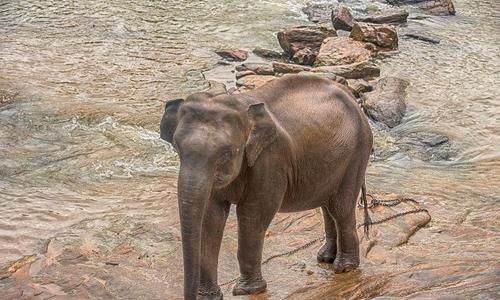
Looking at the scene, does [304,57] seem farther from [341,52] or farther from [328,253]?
[328,253]

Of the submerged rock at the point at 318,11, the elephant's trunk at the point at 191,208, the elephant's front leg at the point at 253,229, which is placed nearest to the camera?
the elephant's trunk at the point at 191,208

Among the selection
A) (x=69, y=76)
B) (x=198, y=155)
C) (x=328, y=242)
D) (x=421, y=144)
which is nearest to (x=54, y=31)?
(x=69, y=76)

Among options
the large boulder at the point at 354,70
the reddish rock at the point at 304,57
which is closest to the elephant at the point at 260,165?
the large boulder at the point at 354,70

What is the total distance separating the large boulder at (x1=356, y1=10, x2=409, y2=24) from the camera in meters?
17.1

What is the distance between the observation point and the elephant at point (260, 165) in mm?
4230

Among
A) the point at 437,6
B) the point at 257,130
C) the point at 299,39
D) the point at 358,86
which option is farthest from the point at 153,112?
the point at 437,6

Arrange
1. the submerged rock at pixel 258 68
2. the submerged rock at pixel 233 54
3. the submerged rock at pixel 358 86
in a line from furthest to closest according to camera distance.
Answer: the submerged rock at pixel 233 54, the submerged rock at pixel 258 68, the submerged rock at pixel 358 86

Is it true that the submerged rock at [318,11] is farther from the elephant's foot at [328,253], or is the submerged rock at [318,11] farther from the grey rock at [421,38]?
the elephant's foot at [328,253]

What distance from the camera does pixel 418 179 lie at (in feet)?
29.4

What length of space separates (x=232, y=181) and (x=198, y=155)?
2.05 ft

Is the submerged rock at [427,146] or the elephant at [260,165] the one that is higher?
the elephant at [260,165]

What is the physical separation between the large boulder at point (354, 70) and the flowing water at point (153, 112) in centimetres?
40

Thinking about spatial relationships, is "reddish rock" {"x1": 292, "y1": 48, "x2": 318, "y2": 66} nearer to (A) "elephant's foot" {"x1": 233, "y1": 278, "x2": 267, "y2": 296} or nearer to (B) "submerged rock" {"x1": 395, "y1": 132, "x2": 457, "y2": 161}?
(B) "submerged rock" {"x1": 395, "y1": 132, "x2": 457, "y2": 161}

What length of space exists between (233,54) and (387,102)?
12.0ft
